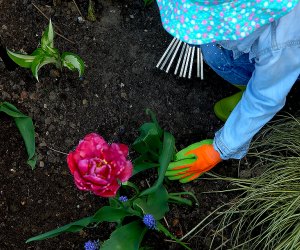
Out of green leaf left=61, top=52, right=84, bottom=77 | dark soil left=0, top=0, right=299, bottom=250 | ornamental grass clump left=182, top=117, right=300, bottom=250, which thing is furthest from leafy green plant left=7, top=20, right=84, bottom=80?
ornamental grass clump left=182, top=117, right=300, bottom=250

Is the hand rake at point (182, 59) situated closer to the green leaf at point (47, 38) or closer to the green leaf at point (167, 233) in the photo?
the green leaf at point (47, 38)

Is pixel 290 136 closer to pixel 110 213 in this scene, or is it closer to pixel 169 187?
pixel 169 187

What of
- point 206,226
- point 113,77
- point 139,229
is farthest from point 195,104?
point 139,229

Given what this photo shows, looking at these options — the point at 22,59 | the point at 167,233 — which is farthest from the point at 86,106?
the point at 167,233

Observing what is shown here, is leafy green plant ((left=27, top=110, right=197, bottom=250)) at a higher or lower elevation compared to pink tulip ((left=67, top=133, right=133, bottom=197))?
lower

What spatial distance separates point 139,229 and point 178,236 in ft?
0.87

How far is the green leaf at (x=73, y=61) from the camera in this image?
170 centimetres

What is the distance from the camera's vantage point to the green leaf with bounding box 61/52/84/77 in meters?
1.70

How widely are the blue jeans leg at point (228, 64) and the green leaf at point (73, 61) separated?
39 centimetres

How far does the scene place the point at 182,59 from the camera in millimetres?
1928

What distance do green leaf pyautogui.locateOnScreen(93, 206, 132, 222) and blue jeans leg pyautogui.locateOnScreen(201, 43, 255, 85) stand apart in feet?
1.87

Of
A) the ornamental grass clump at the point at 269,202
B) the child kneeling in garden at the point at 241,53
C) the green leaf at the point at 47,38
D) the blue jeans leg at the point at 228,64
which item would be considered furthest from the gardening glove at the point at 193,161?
the green leaf at the point at 47,38

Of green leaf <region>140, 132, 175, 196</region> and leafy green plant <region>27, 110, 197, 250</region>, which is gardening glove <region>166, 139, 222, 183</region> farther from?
green leaf <region>140, 132, 175, 196</region>

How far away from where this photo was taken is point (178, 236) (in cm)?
175
